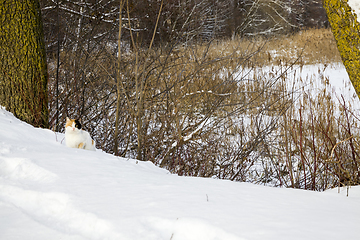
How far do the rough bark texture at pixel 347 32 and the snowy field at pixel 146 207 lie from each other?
36.6 inches

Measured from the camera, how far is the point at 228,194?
1785 millimetres

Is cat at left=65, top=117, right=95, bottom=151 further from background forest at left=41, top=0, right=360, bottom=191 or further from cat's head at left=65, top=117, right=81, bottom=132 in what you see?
background forest at left=41, top=0, right=360, bottom=191

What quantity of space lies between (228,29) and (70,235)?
Result: 17.7 metres

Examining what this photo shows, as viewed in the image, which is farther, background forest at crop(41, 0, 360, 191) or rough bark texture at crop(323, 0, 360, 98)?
background forest at crop(41, 0, 360, 191)

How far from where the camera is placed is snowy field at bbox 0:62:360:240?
1.36 metres

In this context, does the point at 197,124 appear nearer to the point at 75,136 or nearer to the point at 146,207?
the point at 75,136

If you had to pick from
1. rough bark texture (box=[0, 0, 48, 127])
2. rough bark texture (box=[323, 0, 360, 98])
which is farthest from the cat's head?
rough bark texture (box=[323, 0, 360, 98])

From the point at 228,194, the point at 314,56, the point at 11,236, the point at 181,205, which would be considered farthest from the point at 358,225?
the point at 314,56

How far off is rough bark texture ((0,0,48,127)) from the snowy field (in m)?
1.45

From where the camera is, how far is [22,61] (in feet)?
11.4

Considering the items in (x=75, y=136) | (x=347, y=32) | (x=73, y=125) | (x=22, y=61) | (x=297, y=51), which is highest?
(x=297, y=51)

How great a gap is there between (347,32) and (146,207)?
1970 millimetres

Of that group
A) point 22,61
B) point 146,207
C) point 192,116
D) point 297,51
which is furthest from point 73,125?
point 297,51

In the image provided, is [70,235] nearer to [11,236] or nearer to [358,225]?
[11,236]
